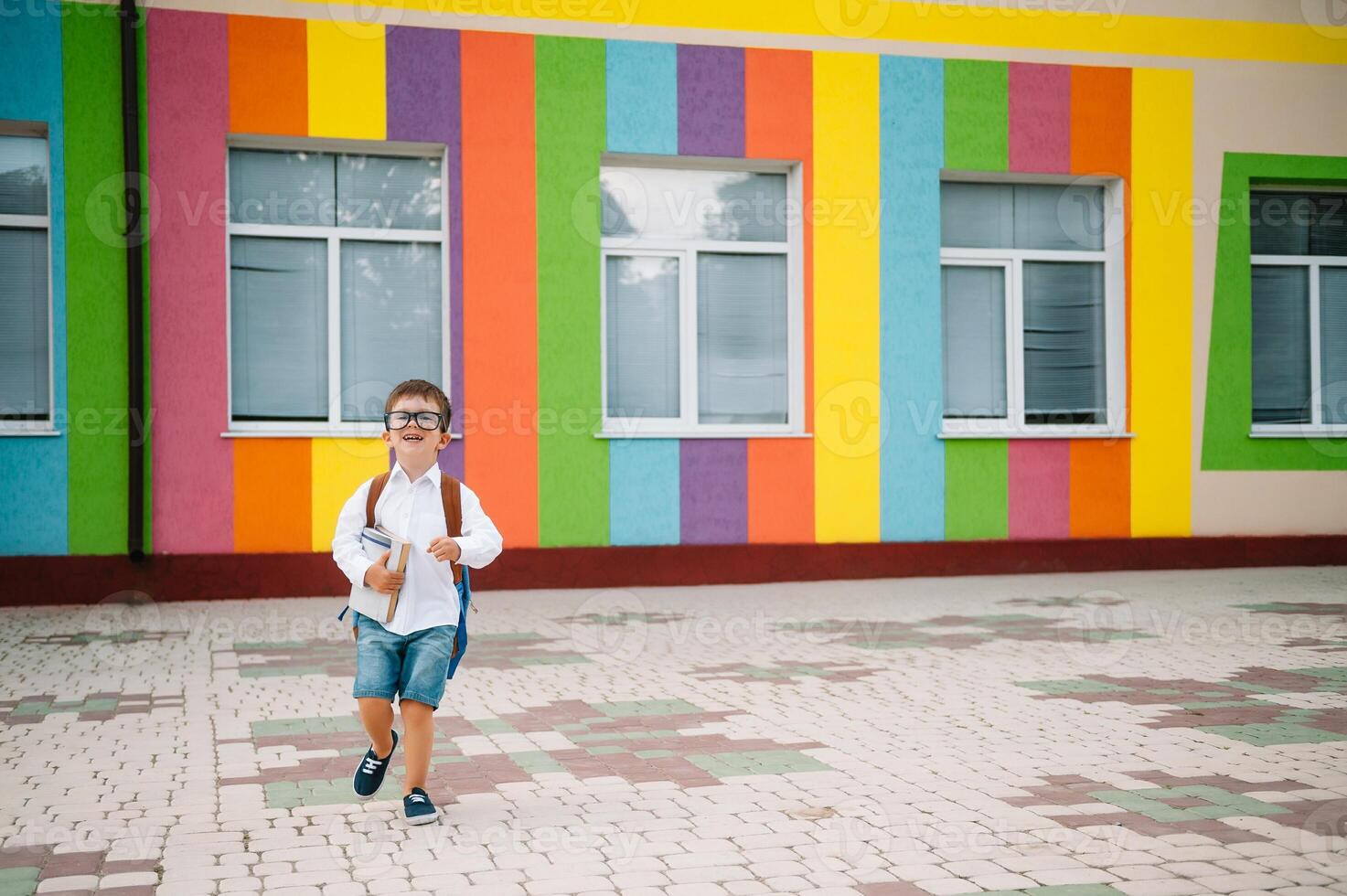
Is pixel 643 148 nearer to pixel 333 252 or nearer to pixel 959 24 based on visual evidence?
pixel 333 252

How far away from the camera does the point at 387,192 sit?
12406mm

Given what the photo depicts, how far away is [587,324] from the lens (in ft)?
41.3

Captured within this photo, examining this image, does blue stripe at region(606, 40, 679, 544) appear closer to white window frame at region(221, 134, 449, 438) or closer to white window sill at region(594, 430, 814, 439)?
white window sill at region(594, 430, 814, 439)

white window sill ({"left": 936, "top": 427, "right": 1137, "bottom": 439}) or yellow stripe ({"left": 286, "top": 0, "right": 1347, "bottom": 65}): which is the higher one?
yellow stripe ({"left": 286, "top": 0, "right": 1347, "bottom": 65})

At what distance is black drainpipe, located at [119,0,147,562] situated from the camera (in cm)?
1134

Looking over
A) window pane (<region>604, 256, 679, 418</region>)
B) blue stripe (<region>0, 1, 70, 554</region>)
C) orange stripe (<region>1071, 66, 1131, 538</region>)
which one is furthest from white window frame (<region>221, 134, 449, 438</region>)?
orange stripe (<region>1071, 66, 1131, 538</region>)

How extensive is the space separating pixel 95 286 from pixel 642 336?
15.7 ft

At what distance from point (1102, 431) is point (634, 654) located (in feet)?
23.3

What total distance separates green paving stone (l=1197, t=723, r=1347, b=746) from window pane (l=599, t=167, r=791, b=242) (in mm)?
8071

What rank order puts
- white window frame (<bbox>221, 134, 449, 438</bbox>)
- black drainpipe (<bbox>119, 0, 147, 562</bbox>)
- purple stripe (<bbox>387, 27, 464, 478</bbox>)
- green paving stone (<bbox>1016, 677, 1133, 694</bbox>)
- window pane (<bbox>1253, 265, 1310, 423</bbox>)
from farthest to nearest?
window pane (<bbox>1253, 265, 1310, 423</bbox>) < purple stripe (<bbox>387, 27, 464, 478</bbox>) < white window frame (<bbox>221, 134, 449, 438</bbox>) < black drainpipe (<bbox>119, 0, 147, 562</bbox>) < green paving stone (<bbox>1016, 677, 1133, 694</bbox>)

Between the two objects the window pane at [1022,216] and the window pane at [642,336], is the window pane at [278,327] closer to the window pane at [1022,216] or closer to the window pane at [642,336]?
the window pane at [642,336]

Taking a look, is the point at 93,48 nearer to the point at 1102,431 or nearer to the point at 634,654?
the point at 634,654

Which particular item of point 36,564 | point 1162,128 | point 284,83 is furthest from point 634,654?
point 1162,128

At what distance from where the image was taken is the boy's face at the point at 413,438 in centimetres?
472
